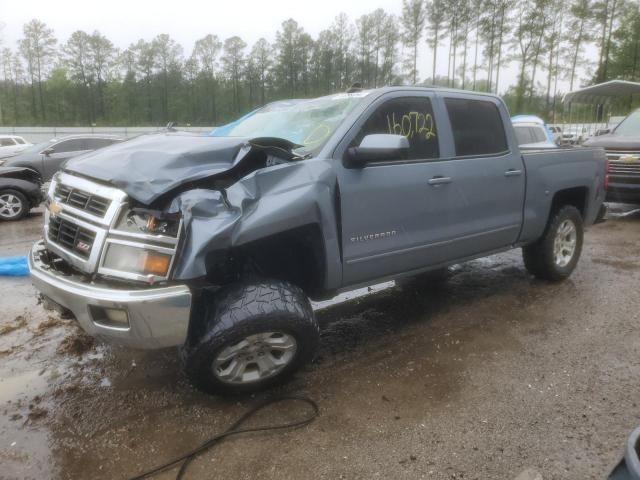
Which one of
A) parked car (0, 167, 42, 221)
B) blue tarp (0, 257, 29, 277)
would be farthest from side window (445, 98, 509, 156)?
parked car (0, 167, 42, 221)

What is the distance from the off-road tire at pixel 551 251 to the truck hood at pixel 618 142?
468 centimetres

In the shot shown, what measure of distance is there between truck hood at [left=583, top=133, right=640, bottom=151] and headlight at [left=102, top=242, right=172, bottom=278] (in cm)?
886

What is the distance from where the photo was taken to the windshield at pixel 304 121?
3164 millimetres

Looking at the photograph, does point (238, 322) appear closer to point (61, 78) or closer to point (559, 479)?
point (559, 479)

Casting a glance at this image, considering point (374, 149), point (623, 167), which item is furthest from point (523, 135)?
point (374, 149)

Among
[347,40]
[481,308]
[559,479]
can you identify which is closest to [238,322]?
[559,479]

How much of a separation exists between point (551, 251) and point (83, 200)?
4.16m

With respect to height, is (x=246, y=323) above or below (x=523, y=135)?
below

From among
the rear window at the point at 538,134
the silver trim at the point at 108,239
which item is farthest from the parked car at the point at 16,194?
the rear window at the point at 538,134

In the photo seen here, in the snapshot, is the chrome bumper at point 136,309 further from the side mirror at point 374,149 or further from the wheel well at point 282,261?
the side mirror at point 374,149

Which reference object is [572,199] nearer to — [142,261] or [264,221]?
[264,221]

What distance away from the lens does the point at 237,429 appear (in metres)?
2.55

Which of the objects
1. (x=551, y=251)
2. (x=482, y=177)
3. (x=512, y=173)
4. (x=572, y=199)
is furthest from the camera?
(x=572, y=199)

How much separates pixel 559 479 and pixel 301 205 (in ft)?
6.09
